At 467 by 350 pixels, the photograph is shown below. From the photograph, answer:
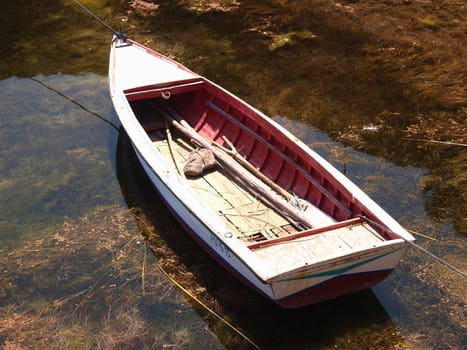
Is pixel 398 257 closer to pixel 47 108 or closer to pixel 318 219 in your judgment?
pixel 318 219

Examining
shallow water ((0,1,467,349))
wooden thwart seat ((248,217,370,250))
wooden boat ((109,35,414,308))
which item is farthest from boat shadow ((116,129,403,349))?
wooden thwart seat ((248,217,370,250))

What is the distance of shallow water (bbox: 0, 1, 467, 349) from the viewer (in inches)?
322

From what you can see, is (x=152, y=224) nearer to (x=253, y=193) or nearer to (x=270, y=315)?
(x=253, y=193)

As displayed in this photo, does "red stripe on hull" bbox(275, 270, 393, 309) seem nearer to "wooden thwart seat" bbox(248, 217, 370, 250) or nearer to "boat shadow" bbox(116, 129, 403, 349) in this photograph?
"boat shadow" bbox(116, 129, 403, 349)

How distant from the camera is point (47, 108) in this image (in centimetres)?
1426

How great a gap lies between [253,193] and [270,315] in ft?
8.44

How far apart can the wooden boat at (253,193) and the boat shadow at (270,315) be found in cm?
46

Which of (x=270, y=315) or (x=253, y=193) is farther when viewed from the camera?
(x=253, y=193)

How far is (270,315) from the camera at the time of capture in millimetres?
8352

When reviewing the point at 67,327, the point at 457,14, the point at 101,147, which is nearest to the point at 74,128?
the point at 101,147

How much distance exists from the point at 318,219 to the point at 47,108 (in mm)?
8638

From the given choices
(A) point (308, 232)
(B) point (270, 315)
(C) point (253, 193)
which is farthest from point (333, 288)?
(C) point (253, 193)

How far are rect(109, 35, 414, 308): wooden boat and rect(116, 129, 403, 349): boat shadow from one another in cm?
46

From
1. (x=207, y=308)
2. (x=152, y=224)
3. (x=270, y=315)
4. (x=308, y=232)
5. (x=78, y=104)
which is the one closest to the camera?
(x=308, y=232)
